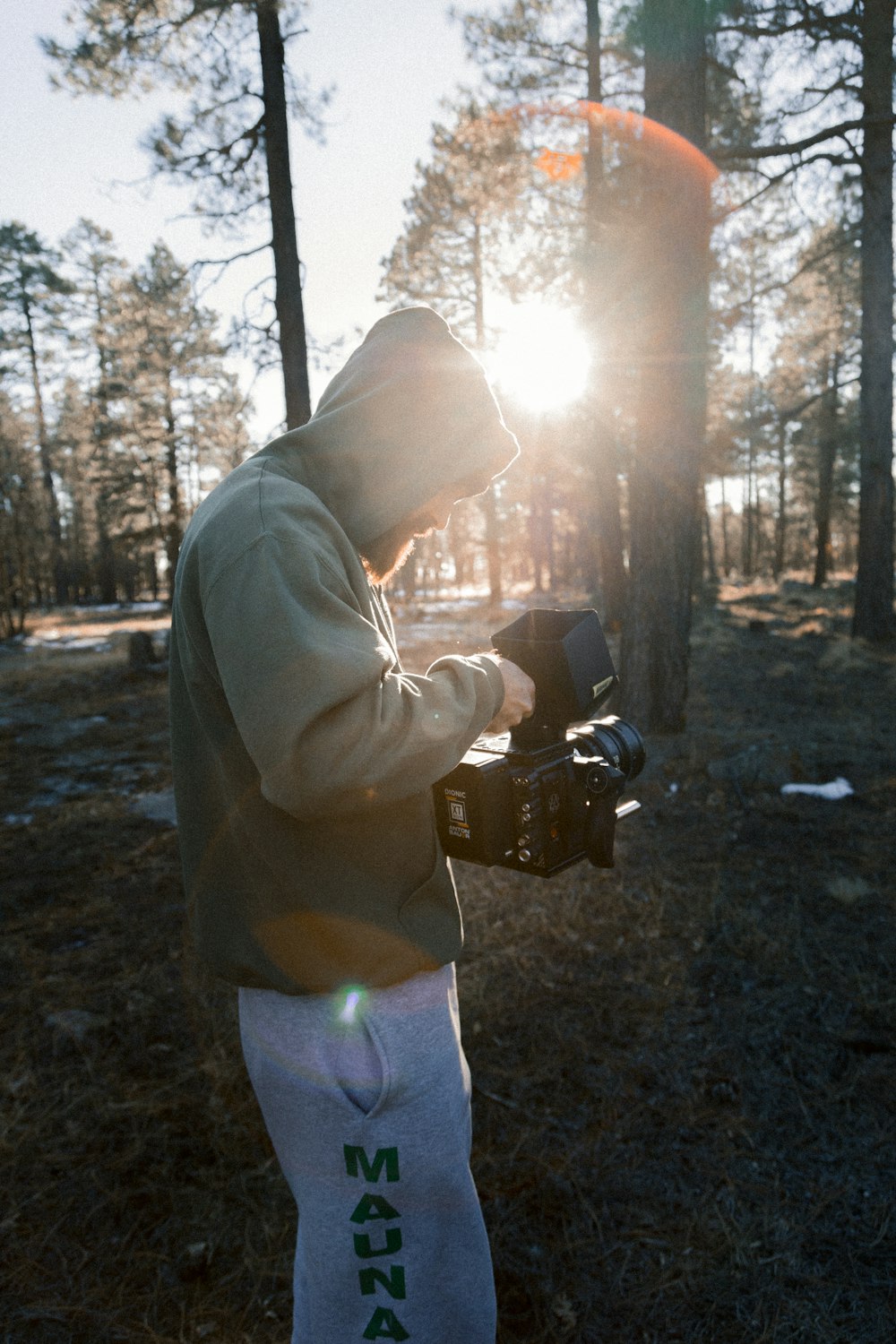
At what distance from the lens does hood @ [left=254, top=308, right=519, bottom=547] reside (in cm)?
145

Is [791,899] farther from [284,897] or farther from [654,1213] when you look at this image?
[284,897]

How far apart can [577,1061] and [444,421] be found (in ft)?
8.17

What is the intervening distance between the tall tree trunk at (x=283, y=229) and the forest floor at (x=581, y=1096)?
202 inches

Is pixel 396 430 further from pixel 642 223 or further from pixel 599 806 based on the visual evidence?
pixel 642 223

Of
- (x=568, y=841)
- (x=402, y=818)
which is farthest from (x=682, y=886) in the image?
(x=402, y=818)

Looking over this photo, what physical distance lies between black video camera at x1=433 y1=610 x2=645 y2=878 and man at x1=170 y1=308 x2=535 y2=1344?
0.09 m

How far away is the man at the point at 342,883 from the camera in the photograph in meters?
1.13

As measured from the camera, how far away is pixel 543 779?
1636mm

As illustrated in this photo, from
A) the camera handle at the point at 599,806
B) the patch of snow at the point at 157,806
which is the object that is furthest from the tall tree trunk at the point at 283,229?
the camera handle at the point at 599,806

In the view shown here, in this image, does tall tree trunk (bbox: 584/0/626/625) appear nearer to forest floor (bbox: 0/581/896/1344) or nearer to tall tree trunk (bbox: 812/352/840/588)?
forest floor (bbox: 0/581/896/1344)

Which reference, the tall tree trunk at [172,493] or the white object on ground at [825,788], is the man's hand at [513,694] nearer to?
the white object on ground at [825,788]

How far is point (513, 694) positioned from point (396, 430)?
0.58 m

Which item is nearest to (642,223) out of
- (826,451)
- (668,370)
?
(668,370)

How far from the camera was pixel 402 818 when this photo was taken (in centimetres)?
139
